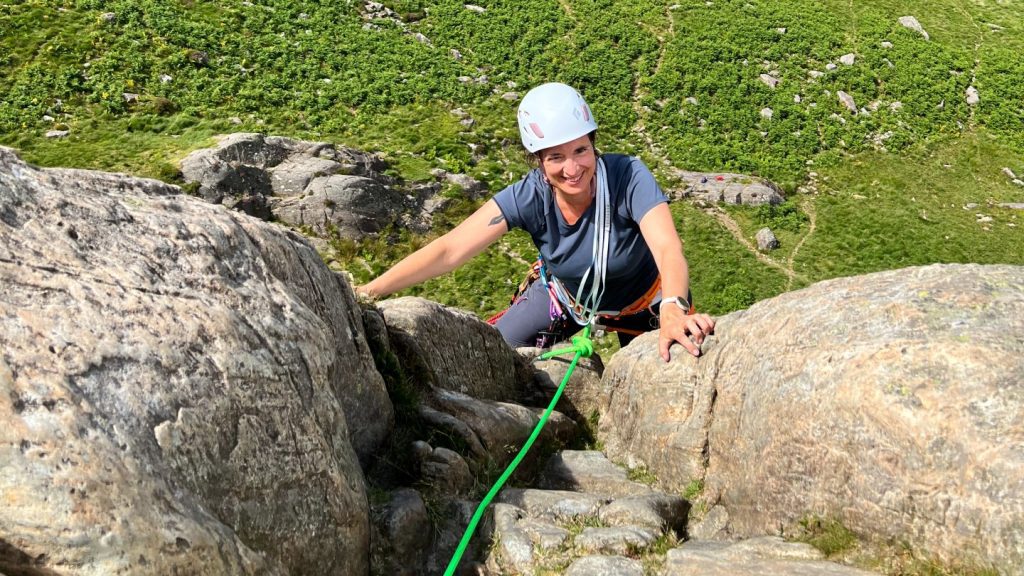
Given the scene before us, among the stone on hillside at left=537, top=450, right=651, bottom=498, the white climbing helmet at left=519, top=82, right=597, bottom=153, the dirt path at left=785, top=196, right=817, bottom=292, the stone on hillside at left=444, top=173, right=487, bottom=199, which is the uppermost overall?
the white climbing helmet at left=519, top=82, right=597, bottom=153

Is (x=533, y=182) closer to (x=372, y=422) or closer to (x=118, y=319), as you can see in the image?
(x=372, y=422)

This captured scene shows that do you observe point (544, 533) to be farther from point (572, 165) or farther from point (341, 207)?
point (341, 207)

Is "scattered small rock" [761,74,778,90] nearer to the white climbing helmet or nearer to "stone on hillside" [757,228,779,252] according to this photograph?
"stone on hillside" [757,228,779,252]

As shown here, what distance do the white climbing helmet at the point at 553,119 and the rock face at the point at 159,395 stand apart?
3355 mm

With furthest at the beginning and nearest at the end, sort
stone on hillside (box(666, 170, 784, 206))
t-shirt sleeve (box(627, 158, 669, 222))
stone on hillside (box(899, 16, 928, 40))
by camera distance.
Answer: stone on hillside (box(899, 16, 928, 40)), stone on hillside (box(666, 170, 784, 206)), t-shirt sleeve (box(627, 158, 669, 222))

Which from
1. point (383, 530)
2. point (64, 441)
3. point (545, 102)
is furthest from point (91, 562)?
point (545, 102)

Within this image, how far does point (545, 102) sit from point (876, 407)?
4867mm

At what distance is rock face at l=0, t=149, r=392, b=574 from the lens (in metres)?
3.65

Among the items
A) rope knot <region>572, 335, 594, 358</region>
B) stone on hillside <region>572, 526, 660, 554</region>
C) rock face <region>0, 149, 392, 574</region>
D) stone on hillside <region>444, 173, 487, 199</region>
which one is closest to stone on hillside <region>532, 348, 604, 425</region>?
rope knot <region>572, 335, 594, 358</region>

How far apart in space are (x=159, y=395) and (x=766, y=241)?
92.6 ft

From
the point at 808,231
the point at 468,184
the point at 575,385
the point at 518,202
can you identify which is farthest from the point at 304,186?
the point at 518,202

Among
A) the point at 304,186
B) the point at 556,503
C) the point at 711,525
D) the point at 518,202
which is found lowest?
the point at 304,186

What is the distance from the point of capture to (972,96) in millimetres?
41375

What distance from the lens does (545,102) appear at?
867 cm
